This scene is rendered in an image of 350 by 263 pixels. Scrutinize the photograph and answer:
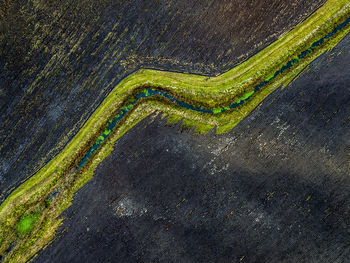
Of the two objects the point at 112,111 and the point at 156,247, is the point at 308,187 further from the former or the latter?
the point at 112,111

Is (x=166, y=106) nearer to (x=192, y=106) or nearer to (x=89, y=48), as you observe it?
(x=192, y=106)

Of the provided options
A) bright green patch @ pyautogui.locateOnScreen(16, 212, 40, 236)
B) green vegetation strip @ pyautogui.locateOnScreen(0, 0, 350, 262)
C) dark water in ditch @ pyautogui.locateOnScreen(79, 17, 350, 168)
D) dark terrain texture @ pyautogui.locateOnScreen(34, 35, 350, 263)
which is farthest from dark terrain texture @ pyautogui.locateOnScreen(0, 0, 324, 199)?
dark terrain texture @ pyautogui.locateOnScreen(34, 35, 350, 263)

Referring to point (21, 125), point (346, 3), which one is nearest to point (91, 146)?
point (21, 125)

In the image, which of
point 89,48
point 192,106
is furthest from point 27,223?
point 192,106

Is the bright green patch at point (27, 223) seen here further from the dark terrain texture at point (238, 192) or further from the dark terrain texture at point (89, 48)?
the dark terrain texture at point (89, 48)

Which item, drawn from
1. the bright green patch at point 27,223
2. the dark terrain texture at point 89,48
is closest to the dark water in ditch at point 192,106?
the dark terrain texture at point 89,48

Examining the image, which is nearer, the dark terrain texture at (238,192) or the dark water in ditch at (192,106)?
the dark terrain texture at (238,192)
